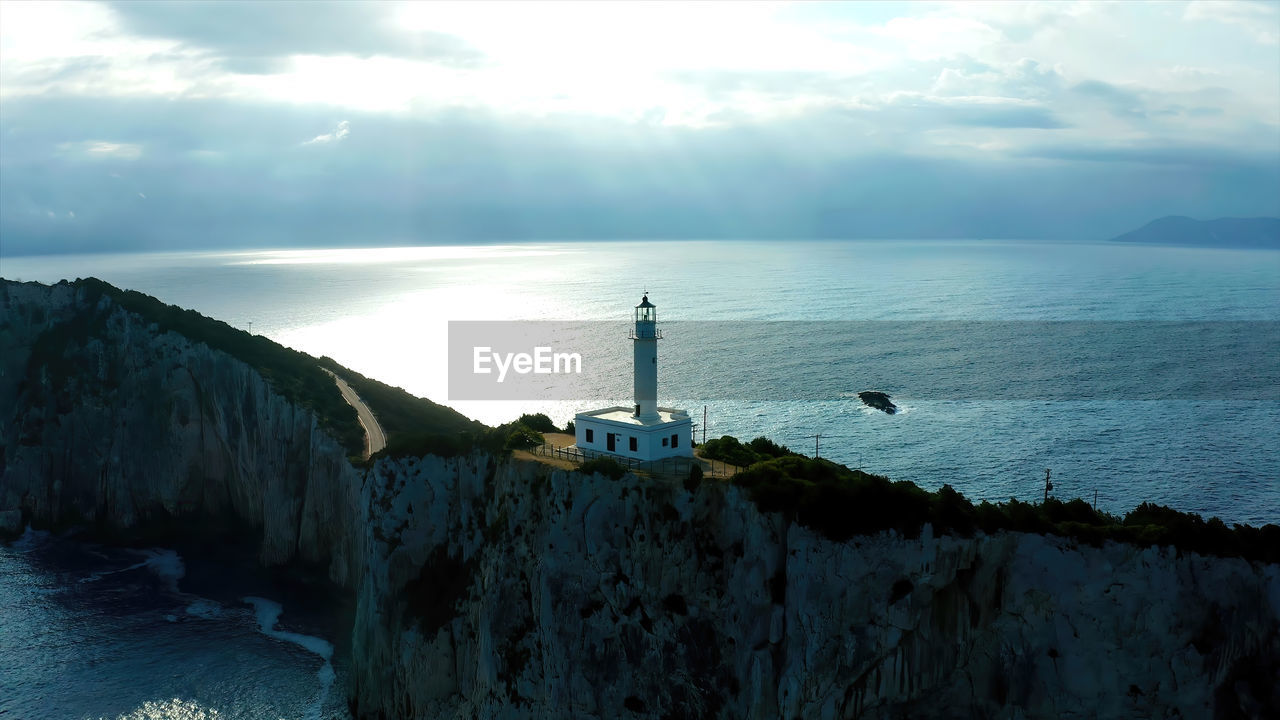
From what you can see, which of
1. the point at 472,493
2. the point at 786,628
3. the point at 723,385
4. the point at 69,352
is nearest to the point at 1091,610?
the point at 786,628

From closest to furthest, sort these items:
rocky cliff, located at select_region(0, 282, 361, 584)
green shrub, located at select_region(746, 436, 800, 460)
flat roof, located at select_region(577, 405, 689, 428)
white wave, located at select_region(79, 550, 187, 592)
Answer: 1. flat roof, located at select_region(577, 405, 689, 428)
2. green shrub, located at select_region(746, 436, 800, 460)
3. white wave, located at select_region(79, 550, 187, 592)
4. rocky cliff, located at select_region(0, 282, 361, 584)

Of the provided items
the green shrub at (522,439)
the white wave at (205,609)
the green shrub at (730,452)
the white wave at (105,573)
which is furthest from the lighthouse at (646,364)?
the white wave at (105,573)

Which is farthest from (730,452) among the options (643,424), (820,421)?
(820,421)

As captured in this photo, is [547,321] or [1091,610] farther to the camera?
[547,321]

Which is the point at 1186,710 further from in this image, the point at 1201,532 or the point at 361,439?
the point at 361,439

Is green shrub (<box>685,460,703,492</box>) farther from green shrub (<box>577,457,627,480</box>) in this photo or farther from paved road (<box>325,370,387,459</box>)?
paved road (<box>325,370,387,459</box>)

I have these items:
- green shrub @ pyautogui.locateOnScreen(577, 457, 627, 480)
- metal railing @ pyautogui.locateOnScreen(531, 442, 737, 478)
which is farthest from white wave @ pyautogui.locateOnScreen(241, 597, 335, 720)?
green shrub @ pyautogui.locateOnScreen(577, 457, 627, 480)

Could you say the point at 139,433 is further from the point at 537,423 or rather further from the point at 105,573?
the point at 537,423
